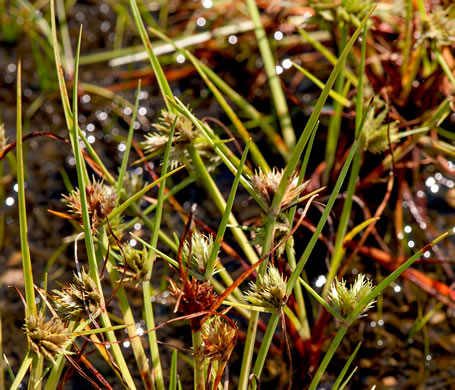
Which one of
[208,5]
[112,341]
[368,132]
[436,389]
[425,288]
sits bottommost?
[436,389]

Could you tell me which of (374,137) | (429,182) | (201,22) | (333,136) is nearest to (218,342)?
(374,137)

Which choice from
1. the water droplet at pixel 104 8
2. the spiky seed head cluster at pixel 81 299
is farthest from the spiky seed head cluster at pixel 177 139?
the water droplet at pixel 104 8

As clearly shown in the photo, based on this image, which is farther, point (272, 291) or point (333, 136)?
point (333, 136)

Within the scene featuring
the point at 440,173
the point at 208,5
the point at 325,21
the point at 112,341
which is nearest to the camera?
the point at 112,341

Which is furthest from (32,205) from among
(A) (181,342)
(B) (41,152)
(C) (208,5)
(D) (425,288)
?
(D) (425,288)

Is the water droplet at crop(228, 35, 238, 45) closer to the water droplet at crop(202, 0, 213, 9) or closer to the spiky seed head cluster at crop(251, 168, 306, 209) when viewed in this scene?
the water droplet at crop(202, 0, 213, 9)

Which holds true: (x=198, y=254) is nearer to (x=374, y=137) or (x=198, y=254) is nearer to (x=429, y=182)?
(x=374, y=137)

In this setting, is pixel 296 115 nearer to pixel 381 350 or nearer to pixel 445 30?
pixel 445 30
